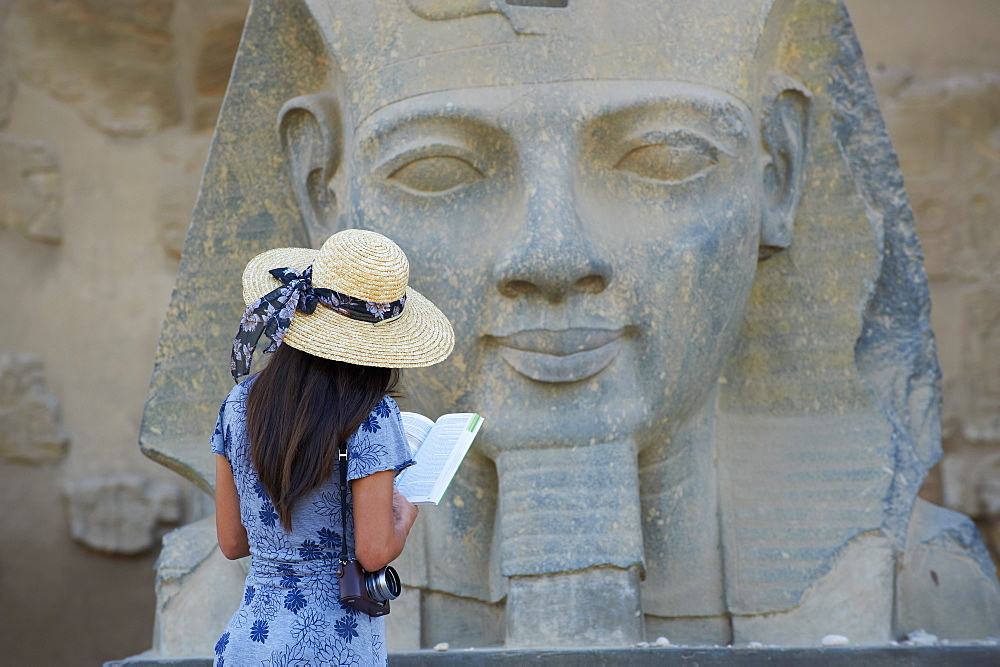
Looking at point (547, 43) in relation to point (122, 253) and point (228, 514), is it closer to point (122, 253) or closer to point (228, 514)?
point (228, 514)

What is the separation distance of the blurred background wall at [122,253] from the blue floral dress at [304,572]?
221 cm

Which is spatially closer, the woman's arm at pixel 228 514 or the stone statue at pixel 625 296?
the woman's arm at pixel 228 514

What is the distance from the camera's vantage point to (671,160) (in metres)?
2.65

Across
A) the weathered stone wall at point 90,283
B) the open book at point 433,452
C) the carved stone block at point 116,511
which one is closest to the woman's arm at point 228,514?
the open book at point 433,452

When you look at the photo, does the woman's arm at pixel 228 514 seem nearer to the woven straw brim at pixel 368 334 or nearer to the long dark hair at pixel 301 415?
the long dark hair at pixel 301 415

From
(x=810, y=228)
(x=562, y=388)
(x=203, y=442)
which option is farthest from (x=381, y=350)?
(x=810, y=228)

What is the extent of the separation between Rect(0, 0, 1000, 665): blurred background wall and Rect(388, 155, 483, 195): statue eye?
66.8 inches

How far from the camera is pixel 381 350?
1843mm

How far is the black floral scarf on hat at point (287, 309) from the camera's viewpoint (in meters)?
1.84

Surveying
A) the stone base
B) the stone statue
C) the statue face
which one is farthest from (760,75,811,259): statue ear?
the stone base

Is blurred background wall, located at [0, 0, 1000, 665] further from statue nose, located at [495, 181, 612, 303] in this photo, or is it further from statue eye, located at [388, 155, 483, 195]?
statue nose, located at [495, 181, 612, 303]

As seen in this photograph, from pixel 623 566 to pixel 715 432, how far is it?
0.55 meters

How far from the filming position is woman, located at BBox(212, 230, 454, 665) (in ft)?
5.83

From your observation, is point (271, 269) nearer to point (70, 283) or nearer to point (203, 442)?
point (203, 442)
